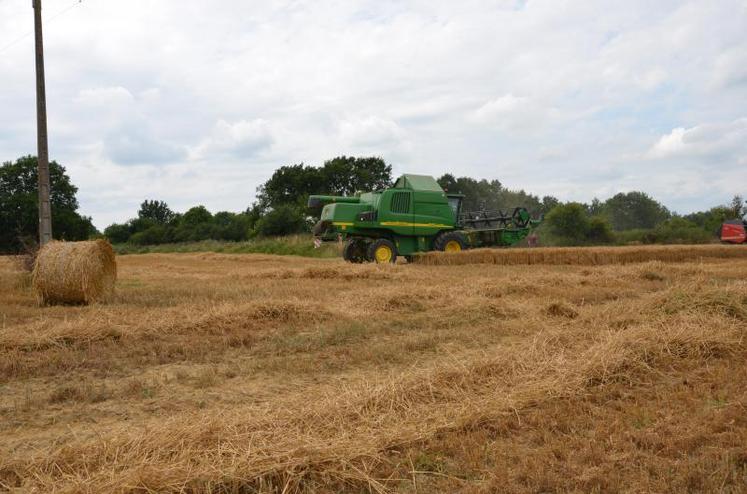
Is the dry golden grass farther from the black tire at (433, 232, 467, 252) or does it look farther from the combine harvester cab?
the combine harvester cab

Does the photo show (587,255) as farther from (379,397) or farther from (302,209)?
(302,209)

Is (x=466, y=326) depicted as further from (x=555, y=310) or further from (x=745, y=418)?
(x=745, y=418)

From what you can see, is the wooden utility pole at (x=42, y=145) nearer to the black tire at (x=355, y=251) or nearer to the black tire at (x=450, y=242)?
the black tire at (x=355, y=251)

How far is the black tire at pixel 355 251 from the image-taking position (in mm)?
19859

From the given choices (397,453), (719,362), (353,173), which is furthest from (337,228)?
(353,173)

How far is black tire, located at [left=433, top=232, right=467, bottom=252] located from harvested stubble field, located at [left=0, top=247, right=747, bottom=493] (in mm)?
11711

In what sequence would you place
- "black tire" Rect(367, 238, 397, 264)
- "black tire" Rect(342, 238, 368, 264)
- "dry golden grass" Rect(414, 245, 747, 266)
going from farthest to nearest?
"black tire" Rect(342, 238, 368, 264), "black tire" Rect(367, 238, 397, 264), "dry golden grass" Rect(414, 245, 747, 266)

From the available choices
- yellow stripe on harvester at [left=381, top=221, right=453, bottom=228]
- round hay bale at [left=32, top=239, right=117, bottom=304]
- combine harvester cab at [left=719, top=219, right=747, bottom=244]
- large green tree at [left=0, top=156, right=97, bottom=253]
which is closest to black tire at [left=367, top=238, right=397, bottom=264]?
yellow stripe on harvester at [left=381, top=221, right=453, bottom=228]

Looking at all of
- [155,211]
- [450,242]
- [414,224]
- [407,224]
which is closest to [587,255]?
[450,242]

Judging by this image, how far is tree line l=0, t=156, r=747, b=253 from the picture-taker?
32.1m

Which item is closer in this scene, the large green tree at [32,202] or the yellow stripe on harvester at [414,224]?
the yellow stripe on harvester at [414,224]

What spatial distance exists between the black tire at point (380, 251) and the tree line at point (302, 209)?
552 inches

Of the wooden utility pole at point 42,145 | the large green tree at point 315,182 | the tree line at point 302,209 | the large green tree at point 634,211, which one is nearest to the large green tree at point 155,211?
the tree line at point 302,209

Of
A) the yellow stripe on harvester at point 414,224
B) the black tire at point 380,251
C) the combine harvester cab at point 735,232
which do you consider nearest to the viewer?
the black tire at point 380,251
